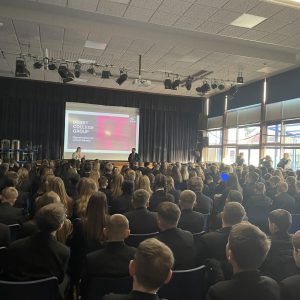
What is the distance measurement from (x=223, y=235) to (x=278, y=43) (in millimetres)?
A: 6980

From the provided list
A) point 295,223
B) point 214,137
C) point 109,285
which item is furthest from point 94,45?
point 214,137

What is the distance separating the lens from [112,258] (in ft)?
7.20

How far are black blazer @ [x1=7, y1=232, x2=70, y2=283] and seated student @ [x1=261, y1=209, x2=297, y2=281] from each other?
1.58m

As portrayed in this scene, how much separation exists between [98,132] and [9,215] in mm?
11344

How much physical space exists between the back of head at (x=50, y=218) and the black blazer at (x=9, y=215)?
1.24 meters

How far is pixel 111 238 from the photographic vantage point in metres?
2.25

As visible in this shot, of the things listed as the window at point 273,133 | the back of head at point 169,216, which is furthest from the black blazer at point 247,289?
the window at point 273,133

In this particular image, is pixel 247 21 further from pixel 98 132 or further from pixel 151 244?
pixel 98 132

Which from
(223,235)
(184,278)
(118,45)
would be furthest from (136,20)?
(184,278)

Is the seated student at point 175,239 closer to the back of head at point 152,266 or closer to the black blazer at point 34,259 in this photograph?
the black blazer at point 34,259

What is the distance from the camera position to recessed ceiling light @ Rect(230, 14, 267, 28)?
6602 millimetres

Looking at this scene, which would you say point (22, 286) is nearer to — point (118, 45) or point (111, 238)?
point (111, 238)

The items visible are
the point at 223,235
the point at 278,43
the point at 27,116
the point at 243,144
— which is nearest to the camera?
the point at 223,235

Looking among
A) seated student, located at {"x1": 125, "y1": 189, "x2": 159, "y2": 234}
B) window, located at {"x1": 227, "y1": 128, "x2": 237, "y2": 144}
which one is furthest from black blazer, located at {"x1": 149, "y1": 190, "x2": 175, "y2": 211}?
window, located at {"x1": 227, "y1": 128, "x2": 237, "y2": 144}
